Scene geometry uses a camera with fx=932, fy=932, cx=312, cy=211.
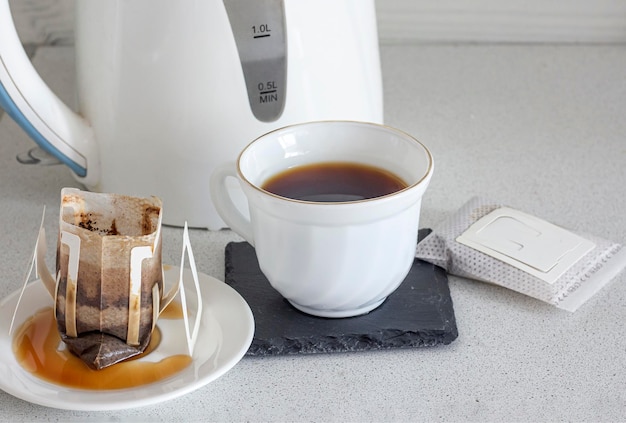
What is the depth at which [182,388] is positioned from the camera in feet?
1.51

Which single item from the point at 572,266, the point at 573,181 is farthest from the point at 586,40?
the point at 572,266

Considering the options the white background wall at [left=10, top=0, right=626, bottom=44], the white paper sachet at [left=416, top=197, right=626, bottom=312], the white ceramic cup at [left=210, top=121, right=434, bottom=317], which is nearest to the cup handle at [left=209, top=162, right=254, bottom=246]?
the white ceramic cup at [left=210, top=121, right=434, bottom=317]

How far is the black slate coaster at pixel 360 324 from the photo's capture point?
0.52m

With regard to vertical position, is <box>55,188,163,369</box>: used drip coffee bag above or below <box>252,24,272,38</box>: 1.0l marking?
Answer: below

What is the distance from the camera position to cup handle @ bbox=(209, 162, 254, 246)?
562 mm

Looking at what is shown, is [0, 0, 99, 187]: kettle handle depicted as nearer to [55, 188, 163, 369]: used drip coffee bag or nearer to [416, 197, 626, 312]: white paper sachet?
[55, 188, 163, 369]: used drip coffee bag

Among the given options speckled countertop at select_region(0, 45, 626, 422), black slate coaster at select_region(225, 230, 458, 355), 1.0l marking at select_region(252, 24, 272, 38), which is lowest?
speckled countertop at select_region(0, 45, 626, 422)

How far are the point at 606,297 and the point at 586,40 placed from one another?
0.50 meters

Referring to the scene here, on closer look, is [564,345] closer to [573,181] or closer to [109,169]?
[573,181]

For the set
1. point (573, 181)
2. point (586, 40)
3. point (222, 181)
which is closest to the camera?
point (222, 181)

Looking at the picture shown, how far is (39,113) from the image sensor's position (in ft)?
1.97

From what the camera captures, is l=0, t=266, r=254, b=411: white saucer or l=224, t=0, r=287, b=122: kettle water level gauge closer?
l=0, t=266, r=254, b=411: white saucer

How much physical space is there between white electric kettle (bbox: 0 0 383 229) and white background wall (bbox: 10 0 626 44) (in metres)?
0.37

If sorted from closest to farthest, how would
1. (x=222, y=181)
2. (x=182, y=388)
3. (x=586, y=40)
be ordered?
(x=182, y=388) → (x=222, y=181) → (x=586, y=40)
